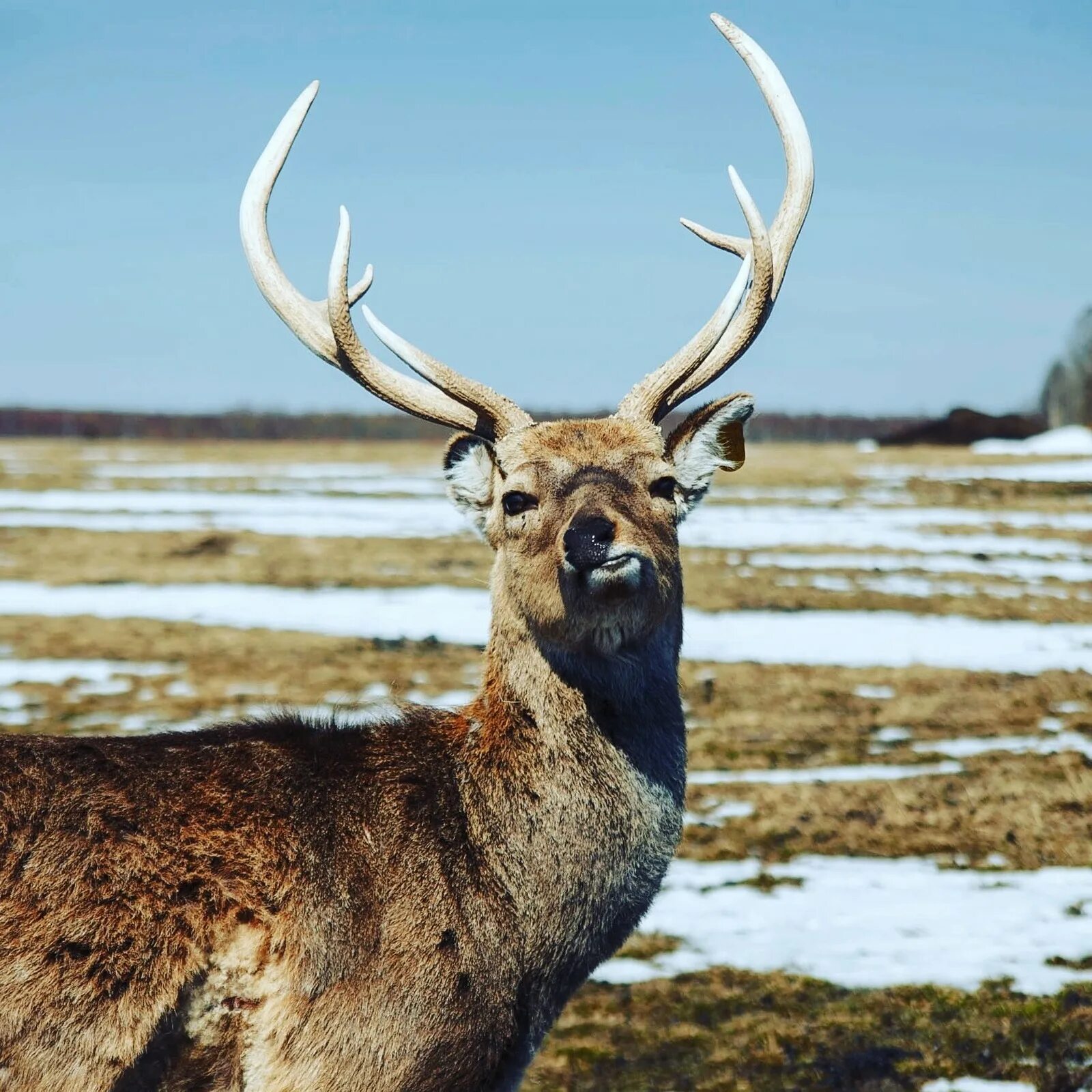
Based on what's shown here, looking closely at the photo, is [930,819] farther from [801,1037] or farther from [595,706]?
[595,706]

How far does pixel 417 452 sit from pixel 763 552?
106 feet

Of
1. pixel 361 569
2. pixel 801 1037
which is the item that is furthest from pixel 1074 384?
pixel 801 1037

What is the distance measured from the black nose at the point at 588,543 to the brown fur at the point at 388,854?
2.7 inches

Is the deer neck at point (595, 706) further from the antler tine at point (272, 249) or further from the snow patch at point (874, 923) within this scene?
the snow patch at point (874, 923)

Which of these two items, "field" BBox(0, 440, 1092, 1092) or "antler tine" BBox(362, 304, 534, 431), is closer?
"antler tine" BBox(362, 304, 534, 431)

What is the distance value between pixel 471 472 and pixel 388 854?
67.6 inches

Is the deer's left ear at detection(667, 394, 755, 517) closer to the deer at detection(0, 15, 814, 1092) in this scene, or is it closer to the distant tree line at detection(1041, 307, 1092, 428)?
the deer at detection(0, 15, 814, 1092)

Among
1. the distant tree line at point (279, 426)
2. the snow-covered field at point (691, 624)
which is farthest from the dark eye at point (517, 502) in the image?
the distant tree line at point (279, 426)

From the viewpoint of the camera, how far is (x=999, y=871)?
28.5 ft

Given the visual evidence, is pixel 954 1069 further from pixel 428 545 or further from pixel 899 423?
pixel 899 423

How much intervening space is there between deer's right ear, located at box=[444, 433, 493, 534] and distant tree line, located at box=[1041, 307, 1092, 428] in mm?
66216

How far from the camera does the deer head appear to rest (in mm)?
5039

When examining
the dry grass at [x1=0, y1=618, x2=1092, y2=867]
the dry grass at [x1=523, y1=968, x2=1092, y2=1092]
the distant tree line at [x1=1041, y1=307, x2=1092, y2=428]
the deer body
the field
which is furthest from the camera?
the distant tree line at [x1=1041, y1=307, x2=1092, y2=428]

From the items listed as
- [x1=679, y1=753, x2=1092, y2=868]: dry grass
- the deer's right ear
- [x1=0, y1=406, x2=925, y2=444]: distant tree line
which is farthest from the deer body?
[x1=0, y1=406, x2=925, y2=444]: distant tree line
